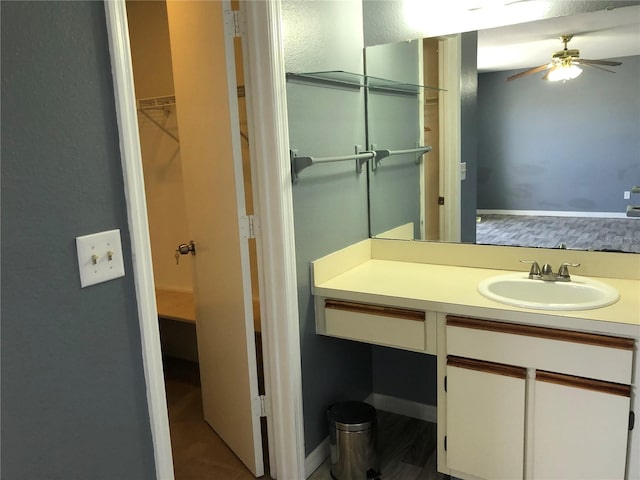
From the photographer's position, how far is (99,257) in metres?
1.21

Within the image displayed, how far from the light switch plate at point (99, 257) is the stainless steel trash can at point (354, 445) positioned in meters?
1.28

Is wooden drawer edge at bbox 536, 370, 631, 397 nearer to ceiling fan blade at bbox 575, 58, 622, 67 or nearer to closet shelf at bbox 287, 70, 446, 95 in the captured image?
ceiling fan blade at bbox 575, 58, 622, 67

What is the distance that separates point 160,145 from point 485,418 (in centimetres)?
252

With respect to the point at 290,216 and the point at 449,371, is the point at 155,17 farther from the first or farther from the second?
the point at 449,371

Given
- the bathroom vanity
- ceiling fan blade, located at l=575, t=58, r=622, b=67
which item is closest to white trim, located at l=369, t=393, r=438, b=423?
the bathroom vanity

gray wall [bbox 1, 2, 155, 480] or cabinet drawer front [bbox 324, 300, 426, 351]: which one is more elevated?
gray wall [bbox 1, 2, 155, 480]

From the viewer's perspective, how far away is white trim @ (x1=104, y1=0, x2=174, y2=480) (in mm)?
1214

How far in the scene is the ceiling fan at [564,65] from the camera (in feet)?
6.94

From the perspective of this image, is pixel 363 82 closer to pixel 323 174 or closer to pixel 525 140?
pixel 323 174

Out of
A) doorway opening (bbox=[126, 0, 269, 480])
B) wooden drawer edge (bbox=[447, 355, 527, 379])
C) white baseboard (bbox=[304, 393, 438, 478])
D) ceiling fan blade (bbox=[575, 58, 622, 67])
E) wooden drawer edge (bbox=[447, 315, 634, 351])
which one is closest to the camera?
wooden drawer edge (bbox=[447, 315, 634, 351])

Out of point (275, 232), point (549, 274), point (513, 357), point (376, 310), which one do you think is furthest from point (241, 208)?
point (549, 274)

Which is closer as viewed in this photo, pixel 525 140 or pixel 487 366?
pixel 487 366

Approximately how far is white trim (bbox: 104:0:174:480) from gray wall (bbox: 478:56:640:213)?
166 centimetres

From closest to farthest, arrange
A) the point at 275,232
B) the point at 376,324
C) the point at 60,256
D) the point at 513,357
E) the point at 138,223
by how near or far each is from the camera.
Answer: the point at 60,256, the point at 138,223, the point at 513,357, the point at 275,232, the point at 376,324
